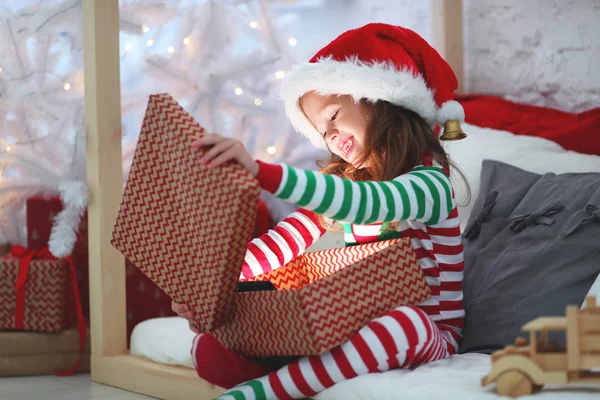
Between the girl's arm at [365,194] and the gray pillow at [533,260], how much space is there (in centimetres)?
18

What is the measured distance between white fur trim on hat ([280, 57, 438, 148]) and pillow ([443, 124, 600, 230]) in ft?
1.03

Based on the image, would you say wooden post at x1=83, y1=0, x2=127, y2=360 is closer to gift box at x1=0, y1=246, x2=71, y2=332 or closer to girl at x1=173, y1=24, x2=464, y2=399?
gift box at x1=0, y1=246, x2=71, y2=332

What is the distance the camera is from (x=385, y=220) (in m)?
1.15

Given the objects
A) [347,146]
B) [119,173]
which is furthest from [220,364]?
[119,173]

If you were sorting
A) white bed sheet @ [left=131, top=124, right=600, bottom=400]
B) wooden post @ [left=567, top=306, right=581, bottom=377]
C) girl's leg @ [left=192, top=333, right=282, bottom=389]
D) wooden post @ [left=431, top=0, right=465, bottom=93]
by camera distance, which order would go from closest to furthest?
wooden post @ [left=567, top=306, right=581, bottom=377] → white bed sheet @ [left=131, top=124, right=600, bottom=400] → girl's leg @ [left=192, top=333, right=282, bottom=389] → wooden post @ [left=431, top=0, right=465, bottom=93]

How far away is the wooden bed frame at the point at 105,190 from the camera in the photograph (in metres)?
1.62

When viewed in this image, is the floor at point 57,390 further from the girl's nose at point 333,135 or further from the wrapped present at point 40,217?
the girl's nose at point 333,135

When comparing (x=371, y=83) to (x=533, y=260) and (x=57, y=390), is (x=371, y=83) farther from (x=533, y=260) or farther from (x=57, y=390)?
(x=57, y=390)

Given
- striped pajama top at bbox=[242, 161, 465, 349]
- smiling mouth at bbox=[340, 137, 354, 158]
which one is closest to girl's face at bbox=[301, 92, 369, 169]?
smiling mouth at bbox=[340, 137, 354, 158]

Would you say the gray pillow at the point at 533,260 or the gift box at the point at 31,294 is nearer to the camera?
the gray pillow at the point at 533,260

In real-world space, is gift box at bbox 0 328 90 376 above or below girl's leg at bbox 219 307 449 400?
below

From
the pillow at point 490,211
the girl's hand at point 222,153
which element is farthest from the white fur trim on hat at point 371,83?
the girl's hand at point 222,153

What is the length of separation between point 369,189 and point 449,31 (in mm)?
1066

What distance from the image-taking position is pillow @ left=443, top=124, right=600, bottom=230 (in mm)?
1552
